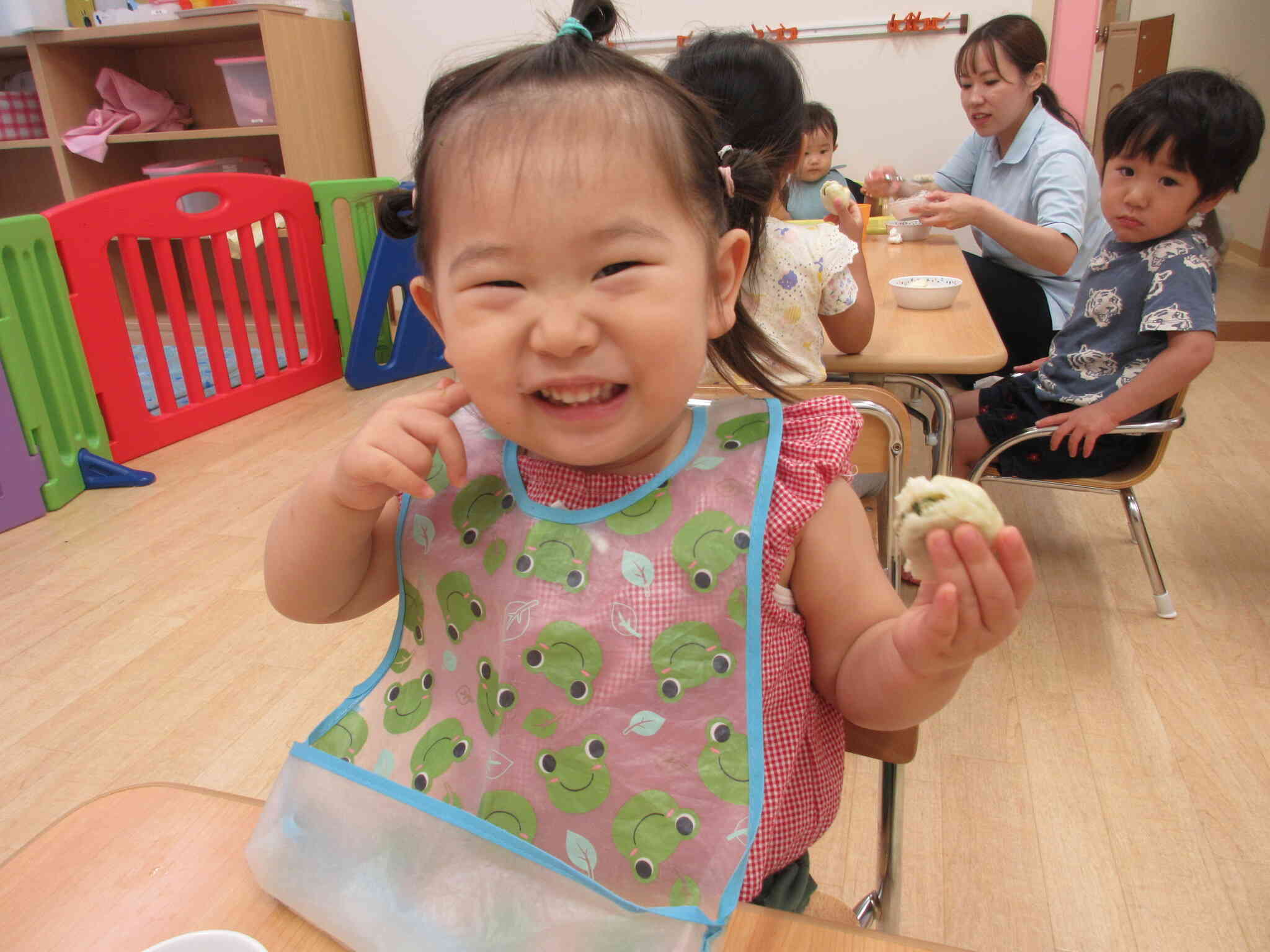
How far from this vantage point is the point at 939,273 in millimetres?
2125

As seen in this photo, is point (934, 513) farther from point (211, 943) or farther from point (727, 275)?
point (211, 943)

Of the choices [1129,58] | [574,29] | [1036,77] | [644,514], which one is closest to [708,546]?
[644,514]

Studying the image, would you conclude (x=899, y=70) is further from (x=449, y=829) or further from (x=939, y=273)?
(x=449, y=829)

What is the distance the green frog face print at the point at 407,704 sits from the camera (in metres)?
0.66

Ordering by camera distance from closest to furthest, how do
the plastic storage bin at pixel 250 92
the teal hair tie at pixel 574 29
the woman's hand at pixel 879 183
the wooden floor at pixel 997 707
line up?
the teal hair tie at pixel 574 29
the wooden floor at pixel 997 707
the woman's hand at pixel 879 183
the plastic storage bin at pixel 250 92

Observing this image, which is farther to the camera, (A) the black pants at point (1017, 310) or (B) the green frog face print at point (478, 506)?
(A) the black pants at point (1017, 310)

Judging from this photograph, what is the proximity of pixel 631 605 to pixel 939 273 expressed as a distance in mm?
1725

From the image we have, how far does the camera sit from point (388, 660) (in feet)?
2.29

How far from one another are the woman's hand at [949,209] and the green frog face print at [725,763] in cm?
174

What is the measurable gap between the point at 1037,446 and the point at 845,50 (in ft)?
8.49

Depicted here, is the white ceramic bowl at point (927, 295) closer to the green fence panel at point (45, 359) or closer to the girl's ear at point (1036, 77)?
the girl's ear at point (1036, 77)

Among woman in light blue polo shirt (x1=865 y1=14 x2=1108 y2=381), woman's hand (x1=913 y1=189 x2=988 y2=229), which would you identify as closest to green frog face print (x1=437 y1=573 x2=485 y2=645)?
woman's hand (x1=913 y1=189 x2=988 y2=229)

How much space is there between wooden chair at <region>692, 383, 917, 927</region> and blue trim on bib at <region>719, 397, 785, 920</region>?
13 centimetres

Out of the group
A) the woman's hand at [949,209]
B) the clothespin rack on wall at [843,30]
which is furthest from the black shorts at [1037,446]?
the clothespin rack on wall at [843,30]
